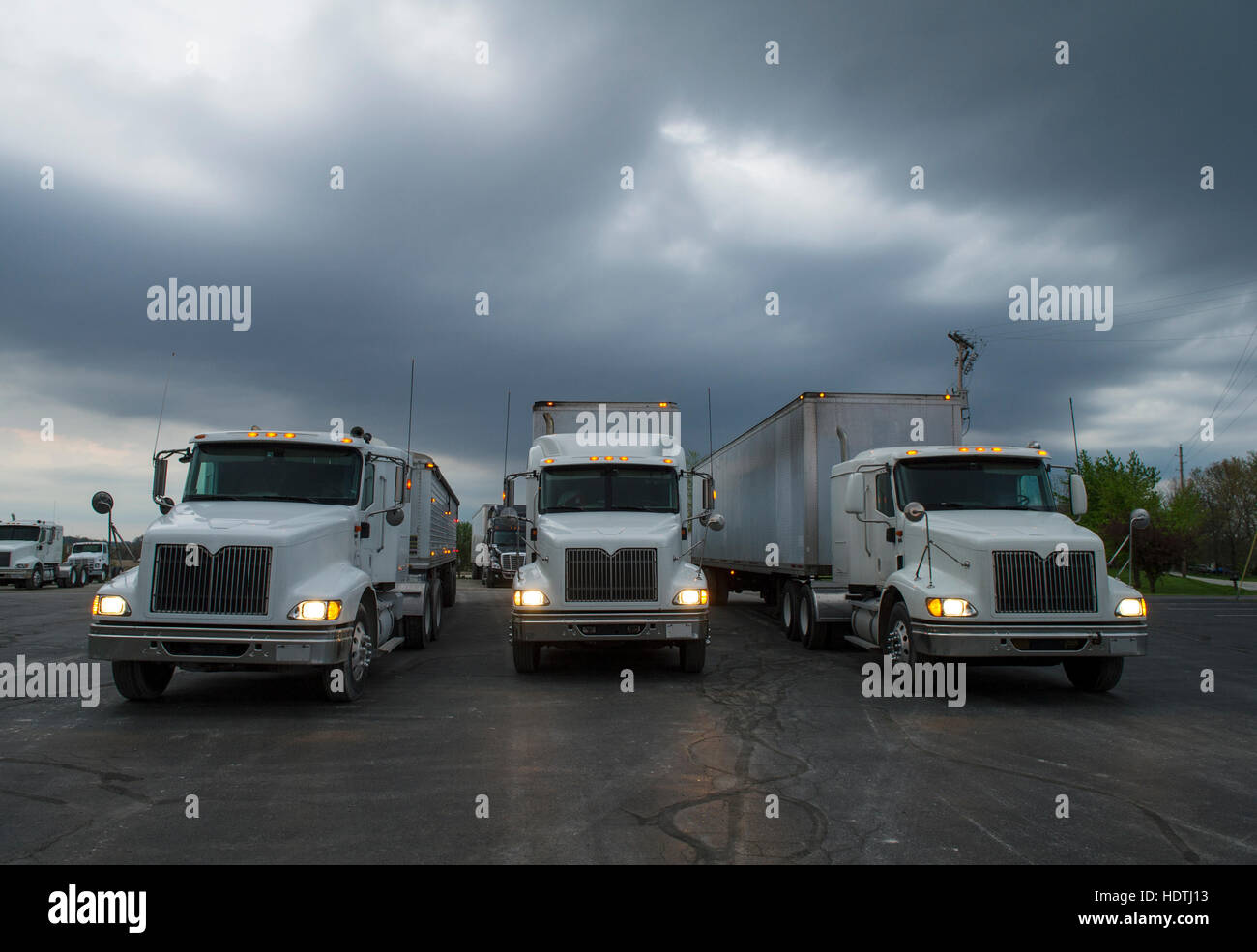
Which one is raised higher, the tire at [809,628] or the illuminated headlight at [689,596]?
the illuminated headlight at [689,596]

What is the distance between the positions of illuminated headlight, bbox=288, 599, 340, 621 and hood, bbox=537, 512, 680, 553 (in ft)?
10.1

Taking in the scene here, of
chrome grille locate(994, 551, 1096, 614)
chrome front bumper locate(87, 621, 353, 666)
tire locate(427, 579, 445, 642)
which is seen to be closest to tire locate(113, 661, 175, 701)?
chrome front bumper locate(87, 621, 353, 666)

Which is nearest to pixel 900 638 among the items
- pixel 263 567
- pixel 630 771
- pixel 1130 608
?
pixel 1130 608

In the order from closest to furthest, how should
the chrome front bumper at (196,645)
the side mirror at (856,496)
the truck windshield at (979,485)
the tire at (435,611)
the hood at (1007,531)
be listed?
1. the chrome front bumper at (196,645)
2. the hood at (1007,531)
3. the truck windshield at (979,485)
4. the side mirror at (856,496)
5. the tire at (435,611)

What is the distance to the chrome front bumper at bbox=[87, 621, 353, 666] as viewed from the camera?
841 centimetres

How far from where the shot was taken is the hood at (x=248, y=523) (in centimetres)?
865

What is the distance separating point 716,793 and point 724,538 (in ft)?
49.5

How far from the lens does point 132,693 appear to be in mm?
9156

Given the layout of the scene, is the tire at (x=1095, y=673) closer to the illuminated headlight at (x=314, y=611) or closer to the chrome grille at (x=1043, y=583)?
the chrome grille at (x=1043, y=583)

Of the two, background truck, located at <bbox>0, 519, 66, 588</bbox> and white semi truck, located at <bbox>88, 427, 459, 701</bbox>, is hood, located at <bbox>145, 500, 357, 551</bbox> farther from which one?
background truck, located at <bbox>0, 519, 66, 588</bbox>

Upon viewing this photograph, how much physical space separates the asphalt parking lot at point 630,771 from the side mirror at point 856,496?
2247 millimetres

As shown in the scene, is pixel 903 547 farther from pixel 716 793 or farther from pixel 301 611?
pixel 301 611

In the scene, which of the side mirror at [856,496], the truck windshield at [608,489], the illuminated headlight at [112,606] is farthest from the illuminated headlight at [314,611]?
the side mirror at [856,496]
